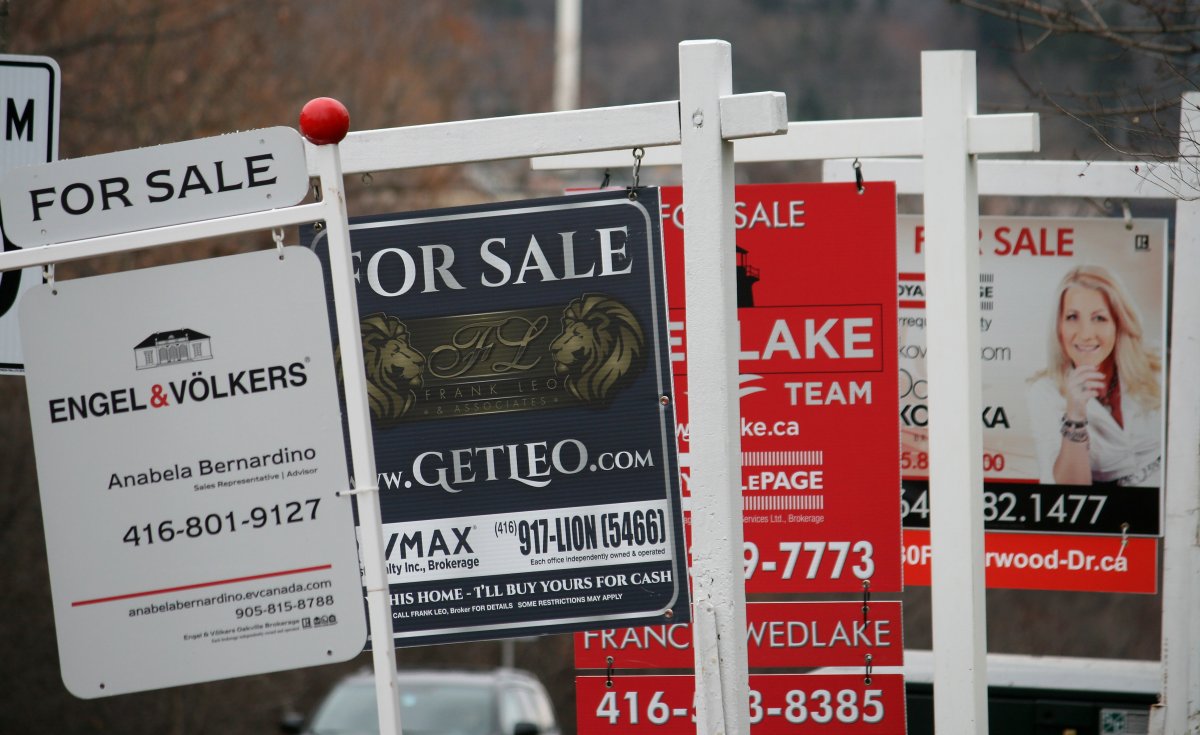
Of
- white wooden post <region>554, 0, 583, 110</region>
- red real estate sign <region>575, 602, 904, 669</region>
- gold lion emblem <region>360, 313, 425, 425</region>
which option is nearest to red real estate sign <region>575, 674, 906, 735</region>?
red real estate sign <region>575, 602, 904, 669</region>

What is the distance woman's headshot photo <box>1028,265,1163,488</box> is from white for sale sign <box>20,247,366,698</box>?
11.4 feet

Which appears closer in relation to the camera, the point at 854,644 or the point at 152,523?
the point at 152,523

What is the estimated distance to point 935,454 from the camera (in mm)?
4949

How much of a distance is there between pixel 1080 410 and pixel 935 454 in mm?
1809

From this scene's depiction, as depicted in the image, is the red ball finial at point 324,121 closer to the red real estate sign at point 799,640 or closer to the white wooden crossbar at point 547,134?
the white wooden crossbar at point 547,134

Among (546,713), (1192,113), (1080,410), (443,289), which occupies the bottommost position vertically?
(546,713)

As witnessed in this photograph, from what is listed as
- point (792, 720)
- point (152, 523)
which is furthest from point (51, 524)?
point (792, 720)

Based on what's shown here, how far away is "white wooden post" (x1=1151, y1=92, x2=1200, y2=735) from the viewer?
5.86 metres

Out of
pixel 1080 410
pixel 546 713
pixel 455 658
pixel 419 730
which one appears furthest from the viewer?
pixel 455 658

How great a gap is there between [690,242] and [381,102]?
953 inches

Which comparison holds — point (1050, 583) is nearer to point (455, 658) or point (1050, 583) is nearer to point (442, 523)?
point (442, 523)

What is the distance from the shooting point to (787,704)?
209 inches

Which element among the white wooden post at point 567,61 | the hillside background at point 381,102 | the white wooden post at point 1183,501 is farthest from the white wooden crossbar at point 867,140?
the white wooden post at point 567,61

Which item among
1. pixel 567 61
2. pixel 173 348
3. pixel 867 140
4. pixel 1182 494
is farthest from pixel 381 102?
pixel 173 348
